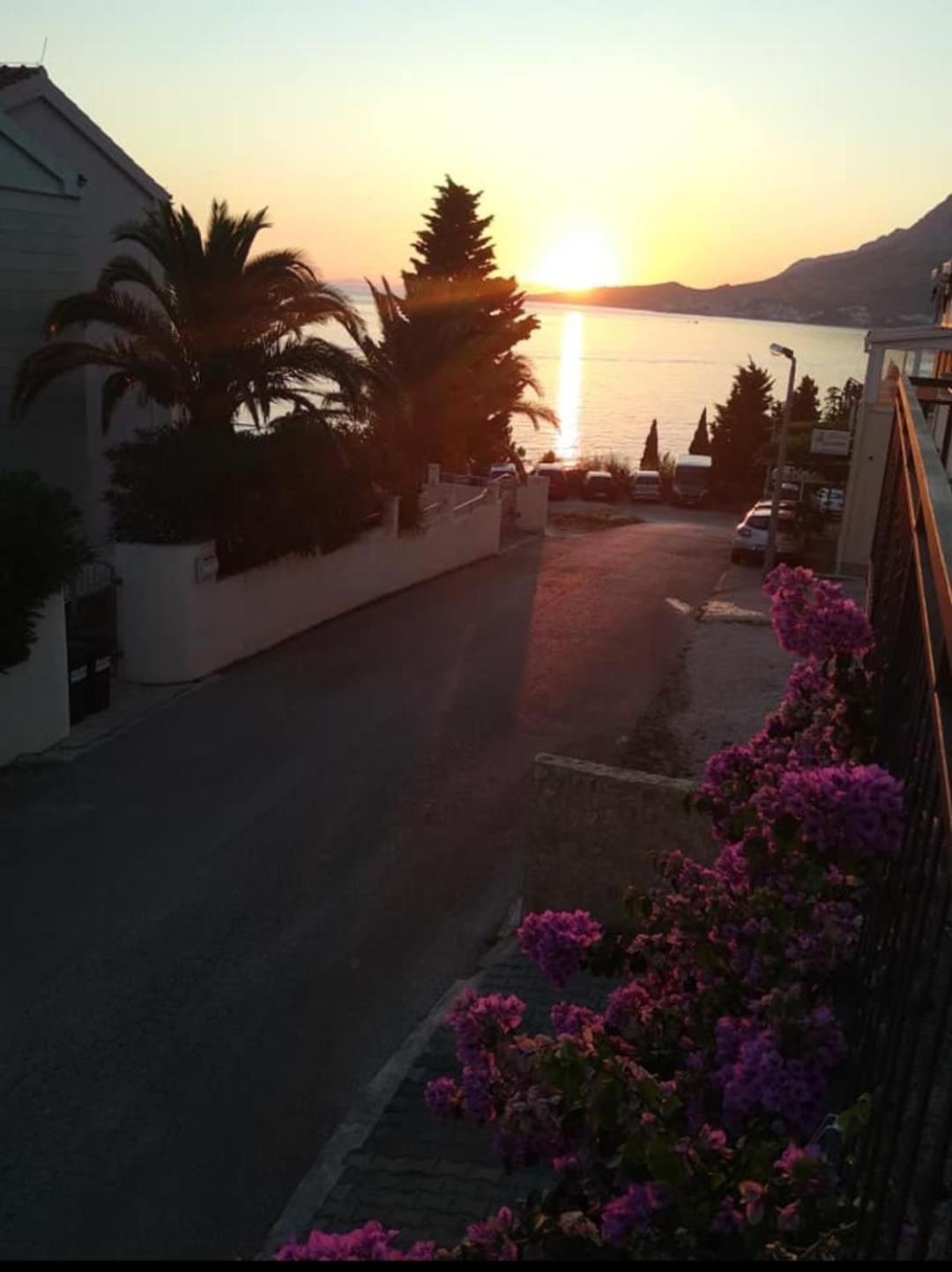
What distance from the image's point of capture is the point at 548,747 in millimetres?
14000

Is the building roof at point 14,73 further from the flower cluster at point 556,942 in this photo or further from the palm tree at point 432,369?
the flower cluster at point 556,942

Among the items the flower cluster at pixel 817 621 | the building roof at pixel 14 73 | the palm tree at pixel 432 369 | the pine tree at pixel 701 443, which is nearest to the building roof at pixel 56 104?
the building roof at pixel 14 73

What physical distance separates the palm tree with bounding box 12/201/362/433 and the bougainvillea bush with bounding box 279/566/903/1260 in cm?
1427

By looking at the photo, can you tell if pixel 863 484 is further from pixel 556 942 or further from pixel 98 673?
pixel 556 942

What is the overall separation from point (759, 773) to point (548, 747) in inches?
380

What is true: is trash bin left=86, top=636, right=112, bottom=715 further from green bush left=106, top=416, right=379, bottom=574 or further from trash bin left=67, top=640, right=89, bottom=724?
green bush left=106, top=416, right=379, bottom=574

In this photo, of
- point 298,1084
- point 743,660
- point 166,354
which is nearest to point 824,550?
point 743,660

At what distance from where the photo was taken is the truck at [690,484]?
49406mm

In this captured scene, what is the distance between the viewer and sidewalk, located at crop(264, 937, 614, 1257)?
582 centimetres

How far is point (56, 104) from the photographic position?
67.1 ft

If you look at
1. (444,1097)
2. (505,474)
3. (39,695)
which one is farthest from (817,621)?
(505,474)

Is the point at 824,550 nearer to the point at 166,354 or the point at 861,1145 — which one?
the point at 166,354

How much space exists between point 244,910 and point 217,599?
7595 millimetres

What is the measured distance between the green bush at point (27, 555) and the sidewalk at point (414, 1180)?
278 inches
